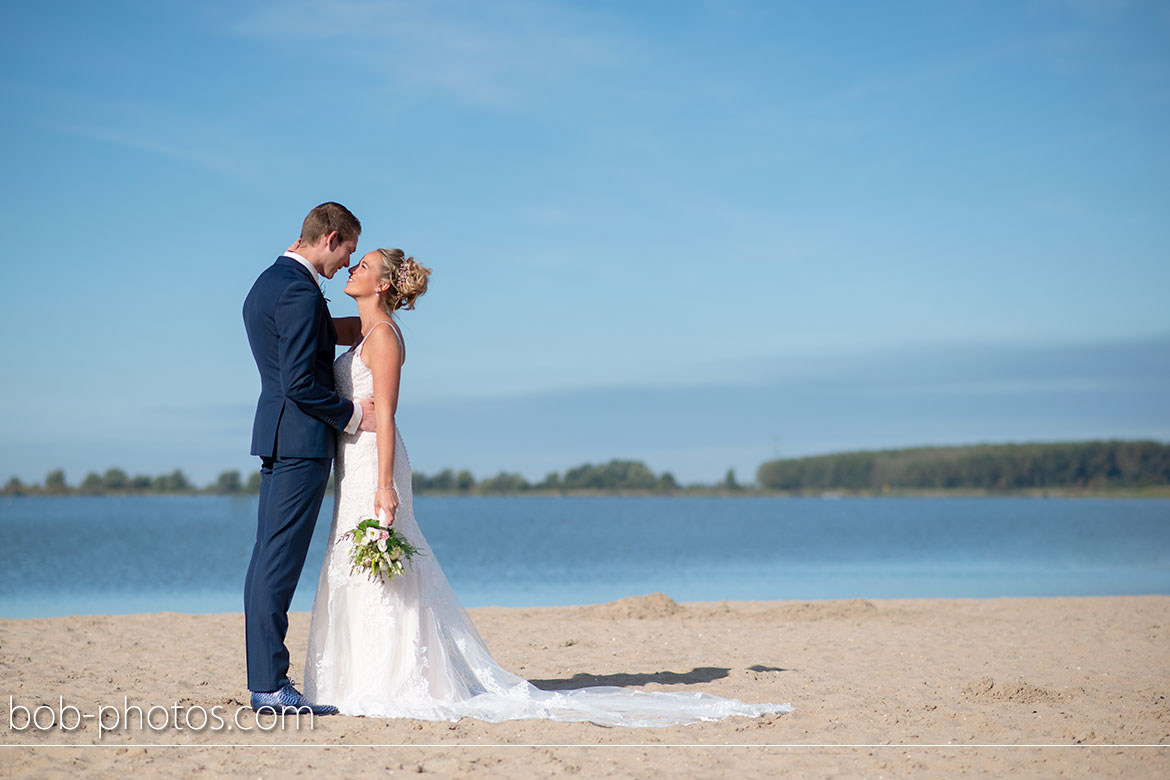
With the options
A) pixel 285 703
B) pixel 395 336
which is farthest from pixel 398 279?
pixel 285 703

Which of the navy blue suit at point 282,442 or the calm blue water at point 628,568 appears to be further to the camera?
the calm blue water at point 628,568

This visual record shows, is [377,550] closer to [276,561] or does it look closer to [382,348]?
[276,561]

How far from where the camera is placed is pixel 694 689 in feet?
21.5

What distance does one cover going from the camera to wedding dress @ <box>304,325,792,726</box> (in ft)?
17.3

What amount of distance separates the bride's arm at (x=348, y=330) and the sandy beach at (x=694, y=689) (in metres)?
2.06

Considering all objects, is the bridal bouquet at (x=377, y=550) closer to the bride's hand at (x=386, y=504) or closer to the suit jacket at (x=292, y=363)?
the bride's hand at (x=386, y=504)

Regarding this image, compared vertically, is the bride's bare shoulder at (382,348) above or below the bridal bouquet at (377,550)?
above

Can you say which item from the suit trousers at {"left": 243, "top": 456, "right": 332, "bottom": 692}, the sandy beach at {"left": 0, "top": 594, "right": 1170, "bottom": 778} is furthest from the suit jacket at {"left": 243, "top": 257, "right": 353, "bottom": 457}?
the sandy beach at {"left": 0, "top": 594, "right": 1170, "bottom": 778}

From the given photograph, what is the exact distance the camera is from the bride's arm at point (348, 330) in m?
5.60

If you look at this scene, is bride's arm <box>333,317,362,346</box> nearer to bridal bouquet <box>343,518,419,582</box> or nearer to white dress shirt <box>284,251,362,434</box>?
white dress shirt <box>284,251,362,434</box>

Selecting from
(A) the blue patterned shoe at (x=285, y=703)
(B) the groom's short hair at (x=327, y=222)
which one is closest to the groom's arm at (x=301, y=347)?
(B) the groom's short hair at (x=327, y=222)

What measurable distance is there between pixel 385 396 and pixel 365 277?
2.26ft

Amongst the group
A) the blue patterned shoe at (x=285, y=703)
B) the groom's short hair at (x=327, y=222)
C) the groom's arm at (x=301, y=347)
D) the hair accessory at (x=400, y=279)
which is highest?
the groom's short hair at (x=327, y=222)

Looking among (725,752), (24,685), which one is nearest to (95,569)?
(24,685)
